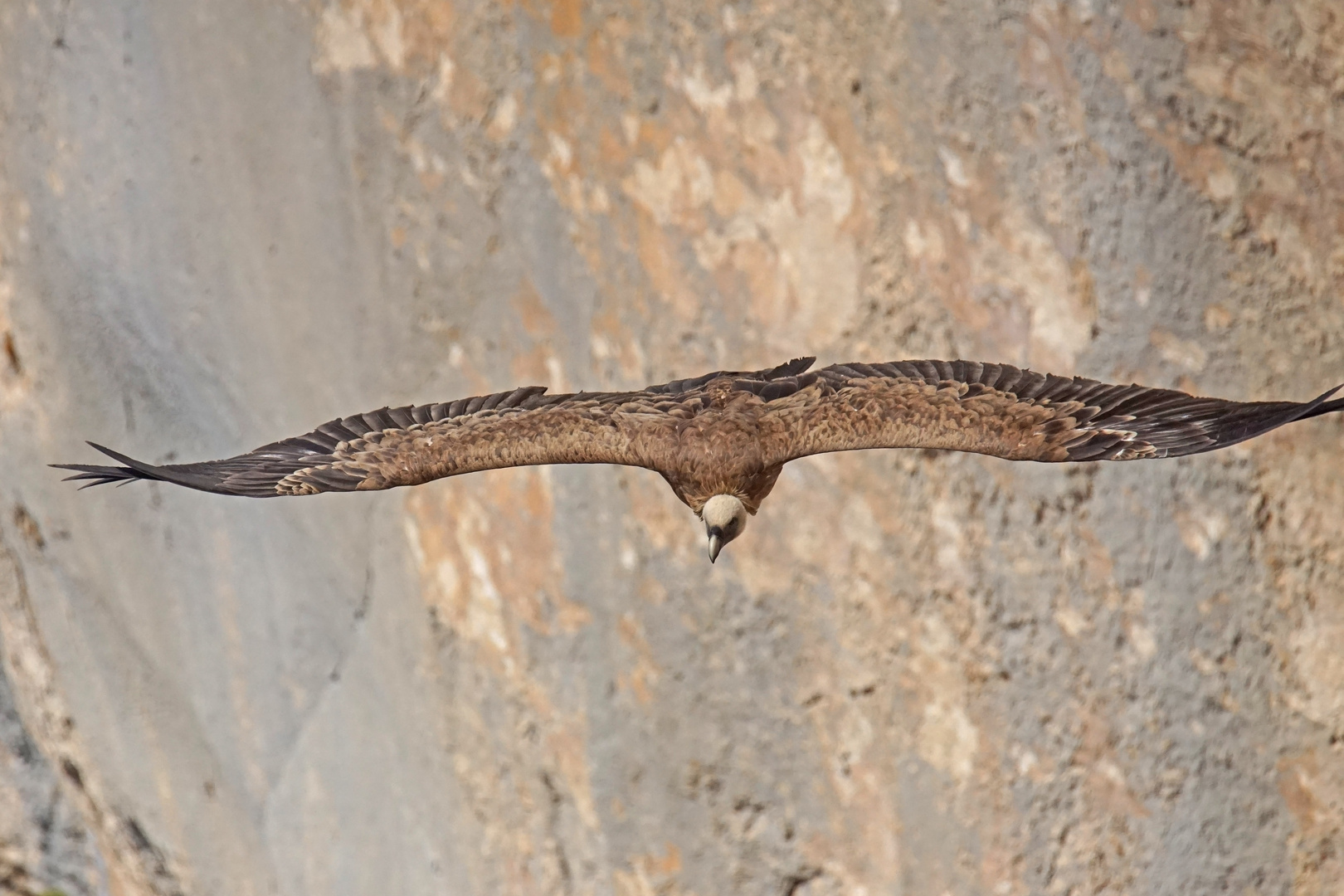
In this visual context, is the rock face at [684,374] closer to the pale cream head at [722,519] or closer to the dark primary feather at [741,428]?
the dark primary feather at [741,428]

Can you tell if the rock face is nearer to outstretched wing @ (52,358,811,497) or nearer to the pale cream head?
the pale cream head

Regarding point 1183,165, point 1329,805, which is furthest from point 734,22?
point 1329,805

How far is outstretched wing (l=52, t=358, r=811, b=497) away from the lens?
349 cm

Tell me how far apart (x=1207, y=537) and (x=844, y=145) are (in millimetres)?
1599

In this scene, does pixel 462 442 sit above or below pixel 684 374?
below

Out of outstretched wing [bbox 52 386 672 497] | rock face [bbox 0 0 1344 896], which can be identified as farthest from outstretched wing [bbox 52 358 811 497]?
rock face [bbox 0 0 1344 896]

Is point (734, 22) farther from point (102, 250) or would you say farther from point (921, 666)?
point (102, 250)

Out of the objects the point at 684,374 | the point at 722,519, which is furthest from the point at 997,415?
the point at 684,374

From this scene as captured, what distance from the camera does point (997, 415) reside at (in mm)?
3402

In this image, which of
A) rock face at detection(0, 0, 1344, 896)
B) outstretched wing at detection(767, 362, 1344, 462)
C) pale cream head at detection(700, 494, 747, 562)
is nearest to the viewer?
outstretched wing at detection(767, 362, 1344, 462)

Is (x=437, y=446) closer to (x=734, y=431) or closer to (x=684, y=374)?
(x=734, y=431)

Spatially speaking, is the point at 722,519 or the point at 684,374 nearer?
the point at 722,519

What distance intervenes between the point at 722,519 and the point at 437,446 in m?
0.84

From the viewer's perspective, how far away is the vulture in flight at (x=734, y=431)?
3303 mm
